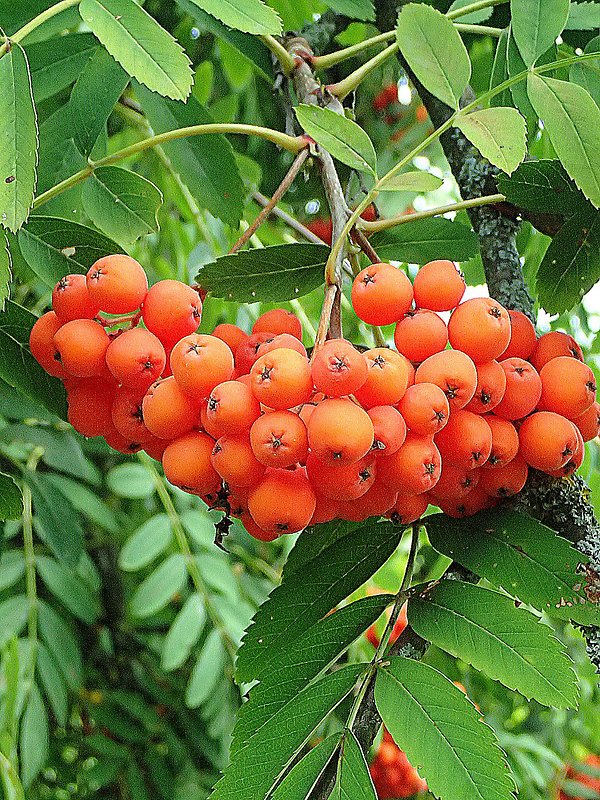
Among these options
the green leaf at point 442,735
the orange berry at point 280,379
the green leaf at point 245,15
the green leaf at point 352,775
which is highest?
the green leaf at point 245,15

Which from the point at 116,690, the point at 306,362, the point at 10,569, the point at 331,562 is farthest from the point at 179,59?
the point at 116,690

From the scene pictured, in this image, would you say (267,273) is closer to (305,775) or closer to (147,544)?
(305,775)

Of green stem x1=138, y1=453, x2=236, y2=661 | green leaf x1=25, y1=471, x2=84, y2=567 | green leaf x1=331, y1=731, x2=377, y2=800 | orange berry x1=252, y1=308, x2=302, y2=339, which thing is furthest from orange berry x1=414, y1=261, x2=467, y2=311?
green stem x1=138, y1=453, x2=236, y2=661

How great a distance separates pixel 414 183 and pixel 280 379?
7.8 inches

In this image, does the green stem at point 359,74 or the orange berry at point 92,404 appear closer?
the orange berry at point 92,404

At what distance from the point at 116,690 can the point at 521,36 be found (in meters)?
1.47

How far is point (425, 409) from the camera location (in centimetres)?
60

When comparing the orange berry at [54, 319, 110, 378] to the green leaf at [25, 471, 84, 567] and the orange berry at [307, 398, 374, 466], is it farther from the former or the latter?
the green leaf at [25, 471, 84, 567]

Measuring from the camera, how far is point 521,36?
28.6 inches

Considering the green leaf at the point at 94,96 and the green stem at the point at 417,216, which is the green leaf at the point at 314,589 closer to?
the green stem at the point at 417,216

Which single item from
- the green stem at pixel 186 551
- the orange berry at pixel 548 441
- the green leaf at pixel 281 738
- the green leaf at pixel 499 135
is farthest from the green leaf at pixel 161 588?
the green leaf at pixel 499 135

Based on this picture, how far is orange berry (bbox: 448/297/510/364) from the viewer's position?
0.64m

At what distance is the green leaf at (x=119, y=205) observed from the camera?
0.83 metres

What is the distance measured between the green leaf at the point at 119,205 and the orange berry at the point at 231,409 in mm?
288
